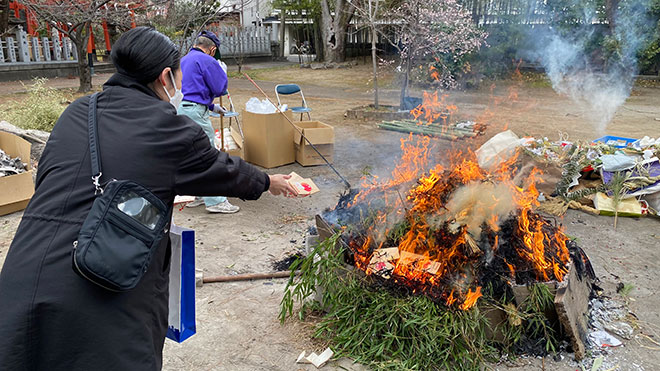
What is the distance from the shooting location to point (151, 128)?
1733mm

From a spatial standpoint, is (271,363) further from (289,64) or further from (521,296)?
(289,64)

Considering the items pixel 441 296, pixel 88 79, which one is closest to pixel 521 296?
pixel 441 296

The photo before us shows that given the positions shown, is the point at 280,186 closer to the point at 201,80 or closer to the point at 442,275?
the point at 442,275

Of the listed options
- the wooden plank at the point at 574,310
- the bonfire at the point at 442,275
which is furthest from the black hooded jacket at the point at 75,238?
the wooden plank at the point at 574,310

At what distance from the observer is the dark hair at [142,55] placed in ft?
6.02

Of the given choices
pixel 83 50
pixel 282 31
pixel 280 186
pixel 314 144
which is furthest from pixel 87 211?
pixel 282 31

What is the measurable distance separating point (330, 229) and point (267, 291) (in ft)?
2.70

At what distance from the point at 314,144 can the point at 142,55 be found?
5259 mm

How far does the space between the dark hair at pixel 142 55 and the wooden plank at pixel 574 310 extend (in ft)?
8.61

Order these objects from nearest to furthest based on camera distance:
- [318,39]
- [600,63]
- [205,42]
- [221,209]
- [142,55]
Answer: [142,55] → [205,42] → [221,209] → [600,63] → [318,39]

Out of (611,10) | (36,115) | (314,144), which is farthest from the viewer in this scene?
(611,10)

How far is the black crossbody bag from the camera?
1.55 m

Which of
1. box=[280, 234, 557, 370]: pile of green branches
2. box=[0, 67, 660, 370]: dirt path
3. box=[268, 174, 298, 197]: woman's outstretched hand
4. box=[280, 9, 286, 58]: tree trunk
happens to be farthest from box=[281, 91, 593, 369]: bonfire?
box=[280, 9, 286, 58]: tree trunk

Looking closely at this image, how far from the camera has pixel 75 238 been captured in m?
1.62
